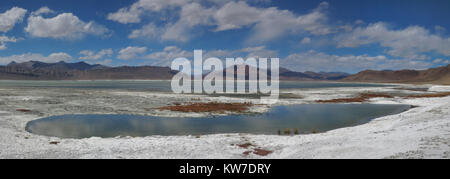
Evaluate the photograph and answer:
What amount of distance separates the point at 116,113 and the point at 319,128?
64.2 ft

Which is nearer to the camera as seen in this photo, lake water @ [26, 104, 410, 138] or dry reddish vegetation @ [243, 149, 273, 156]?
dry reddish vegetation @ [243, 149, 273, 156]

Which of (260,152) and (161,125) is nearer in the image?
(260,152)

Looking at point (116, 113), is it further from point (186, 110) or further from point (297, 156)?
point (297, 156)

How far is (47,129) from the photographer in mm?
18938

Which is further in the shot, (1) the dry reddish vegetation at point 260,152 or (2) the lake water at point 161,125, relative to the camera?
(2) the lake water at point 161,125

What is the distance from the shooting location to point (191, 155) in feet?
39.0
